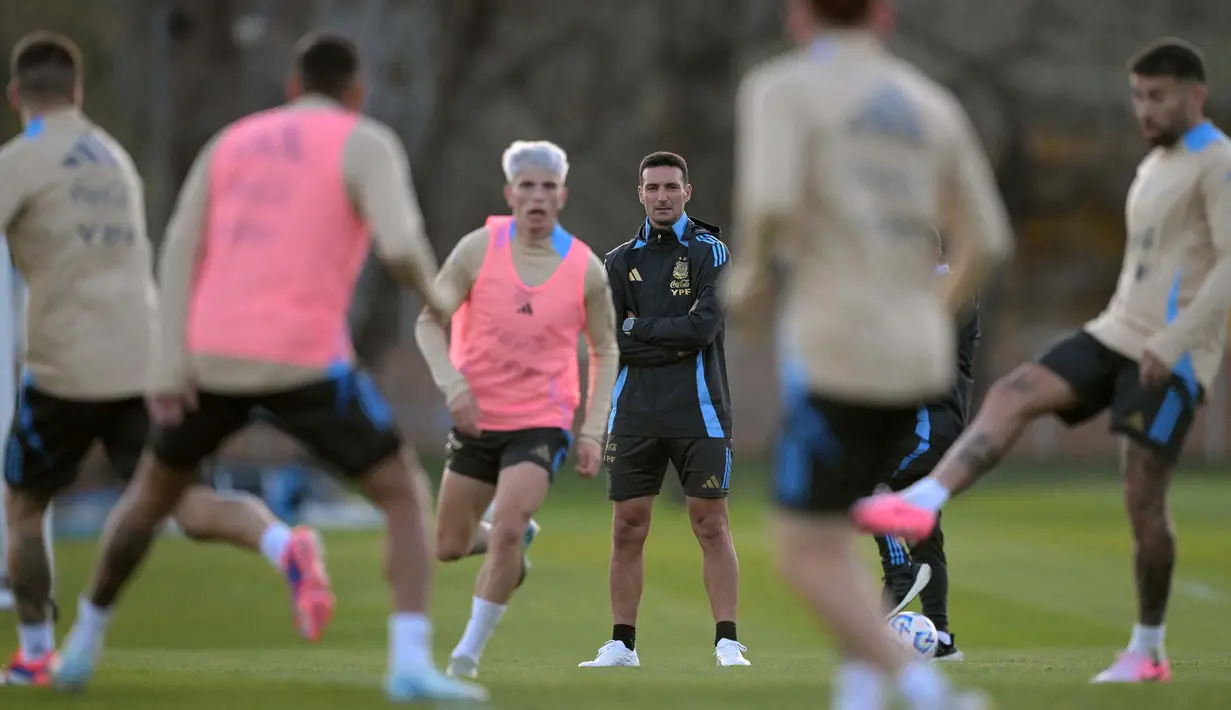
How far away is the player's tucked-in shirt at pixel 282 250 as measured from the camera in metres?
6.66

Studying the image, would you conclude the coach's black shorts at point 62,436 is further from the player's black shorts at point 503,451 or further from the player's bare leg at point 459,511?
the player's bare leg at point 459,511

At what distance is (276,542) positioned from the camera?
7.44 meters

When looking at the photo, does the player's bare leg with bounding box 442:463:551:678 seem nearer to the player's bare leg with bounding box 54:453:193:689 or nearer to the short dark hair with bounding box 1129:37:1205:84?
the player's bare leg with bounding box 54:453:193:689

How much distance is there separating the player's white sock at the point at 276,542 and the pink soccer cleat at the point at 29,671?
1272 millimetres

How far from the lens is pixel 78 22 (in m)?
29.7

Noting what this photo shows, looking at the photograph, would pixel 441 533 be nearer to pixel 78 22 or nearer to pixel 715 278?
pixel 715 278

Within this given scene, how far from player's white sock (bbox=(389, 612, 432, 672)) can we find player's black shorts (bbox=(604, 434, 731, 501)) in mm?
3925

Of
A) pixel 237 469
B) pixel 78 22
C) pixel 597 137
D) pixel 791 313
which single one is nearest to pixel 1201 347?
pixel 791 313

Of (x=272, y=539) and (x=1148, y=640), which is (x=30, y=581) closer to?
(x=272, y=539)

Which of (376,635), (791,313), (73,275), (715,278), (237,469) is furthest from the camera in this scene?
(237,469)

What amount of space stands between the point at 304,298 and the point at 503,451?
9.31 feet

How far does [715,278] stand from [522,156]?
184 cm

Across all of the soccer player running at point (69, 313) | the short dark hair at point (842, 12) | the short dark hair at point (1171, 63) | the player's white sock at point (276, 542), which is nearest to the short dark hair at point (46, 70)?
the soccer player running at point (69, 313)

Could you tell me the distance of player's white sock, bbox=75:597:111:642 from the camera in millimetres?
7465
